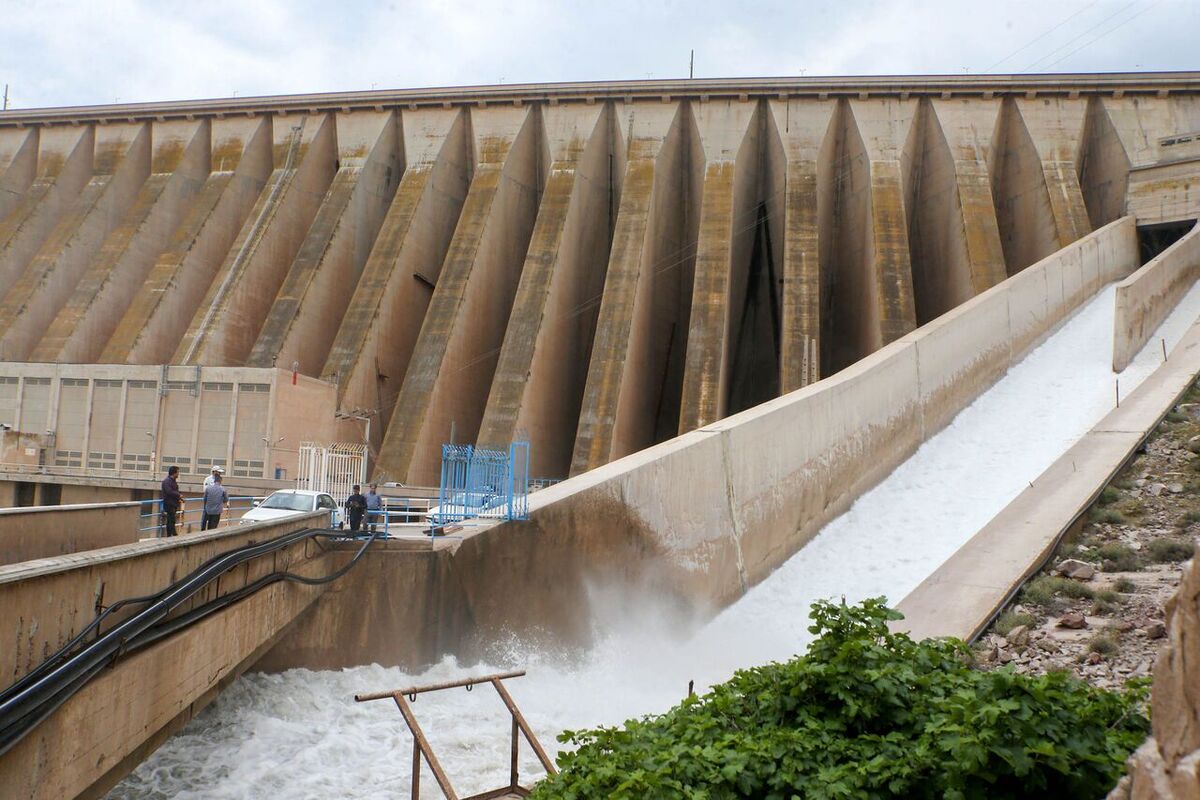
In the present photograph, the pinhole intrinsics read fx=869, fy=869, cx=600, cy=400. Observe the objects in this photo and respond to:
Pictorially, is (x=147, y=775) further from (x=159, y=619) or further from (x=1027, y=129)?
(x=1027, y=129)

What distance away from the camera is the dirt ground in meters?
6.21

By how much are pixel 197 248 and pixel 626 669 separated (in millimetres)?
21996

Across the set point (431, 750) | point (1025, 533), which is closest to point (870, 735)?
point (431, 750)

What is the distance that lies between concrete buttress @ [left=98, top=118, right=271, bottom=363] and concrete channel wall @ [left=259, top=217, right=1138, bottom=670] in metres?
17.6

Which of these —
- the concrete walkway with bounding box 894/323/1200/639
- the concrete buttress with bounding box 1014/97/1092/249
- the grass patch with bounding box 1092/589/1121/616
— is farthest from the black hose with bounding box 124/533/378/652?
the concrete buttress with bounding box 1014/97/1092/249

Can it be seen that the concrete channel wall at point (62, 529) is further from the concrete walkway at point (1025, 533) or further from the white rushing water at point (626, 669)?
the concrete walkway at point (1025, 533)

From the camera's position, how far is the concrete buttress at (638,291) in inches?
747

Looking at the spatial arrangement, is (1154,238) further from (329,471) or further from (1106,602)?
(329,471)

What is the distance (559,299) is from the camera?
22.5 metres

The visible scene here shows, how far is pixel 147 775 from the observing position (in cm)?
717

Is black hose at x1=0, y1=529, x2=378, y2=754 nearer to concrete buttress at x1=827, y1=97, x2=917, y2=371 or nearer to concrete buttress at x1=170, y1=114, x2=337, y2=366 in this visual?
concrete buttress at x1=827, y1=97, x2=917, y2=371

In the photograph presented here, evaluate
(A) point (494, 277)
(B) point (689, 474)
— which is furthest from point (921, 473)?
(A) point (494, 277)

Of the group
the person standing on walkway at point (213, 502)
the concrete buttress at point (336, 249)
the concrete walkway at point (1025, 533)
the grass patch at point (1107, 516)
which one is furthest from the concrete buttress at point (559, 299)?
the grass patch at point (1107, 516)

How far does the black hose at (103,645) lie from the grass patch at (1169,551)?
26.1ft
